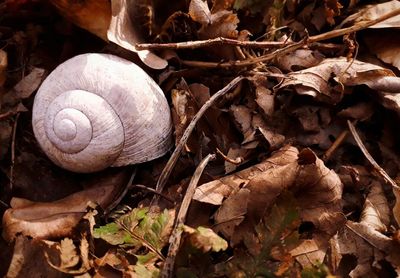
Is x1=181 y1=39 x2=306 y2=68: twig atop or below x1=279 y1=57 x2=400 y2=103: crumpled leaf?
atop

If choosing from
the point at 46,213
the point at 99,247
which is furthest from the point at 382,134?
the point at 46,213

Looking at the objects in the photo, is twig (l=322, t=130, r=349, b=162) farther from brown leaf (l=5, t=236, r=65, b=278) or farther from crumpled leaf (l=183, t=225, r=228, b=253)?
brown leaf (l=5, t=236, r=65, b=278)

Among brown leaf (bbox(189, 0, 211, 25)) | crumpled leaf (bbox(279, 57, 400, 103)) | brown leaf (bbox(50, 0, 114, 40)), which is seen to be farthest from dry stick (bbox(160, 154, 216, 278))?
brown leaf (bbox(50, 0, 114, 40))

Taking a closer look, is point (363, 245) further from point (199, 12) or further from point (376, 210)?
point (199, 12)

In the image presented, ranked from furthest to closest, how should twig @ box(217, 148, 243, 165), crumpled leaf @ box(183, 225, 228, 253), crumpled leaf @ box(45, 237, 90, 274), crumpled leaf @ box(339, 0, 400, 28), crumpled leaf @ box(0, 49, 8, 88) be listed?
crumpled leaf @ box(339, 0, 400, 28) → crumpled leaf @ box(0, 49, 8, 88) → twig @ box(217, 148, 243, 165) → crumpled leaf @ box(45, 237, 90, 274) → crumpled leaf @ box(183, 225, 228, 253)

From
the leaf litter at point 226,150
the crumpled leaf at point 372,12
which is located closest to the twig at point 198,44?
the leaf litter at point 226,150

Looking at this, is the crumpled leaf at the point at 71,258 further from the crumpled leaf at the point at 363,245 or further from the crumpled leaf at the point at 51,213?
the crumpled leaf at the point at 363,245

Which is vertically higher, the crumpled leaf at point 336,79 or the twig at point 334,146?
the crumpled leaf at point 336,79
